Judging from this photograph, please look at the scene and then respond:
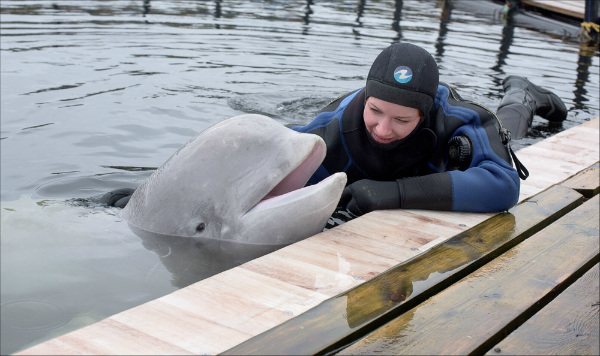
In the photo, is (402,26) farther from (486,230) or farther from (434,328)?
(434,328)

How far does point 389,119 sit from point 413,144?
312 mm

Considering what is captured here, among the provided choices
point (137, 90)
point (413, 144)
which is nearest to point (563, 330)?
point (413, 144)

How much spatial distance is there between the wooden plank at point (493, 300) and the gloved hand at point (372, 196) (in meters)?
0.73

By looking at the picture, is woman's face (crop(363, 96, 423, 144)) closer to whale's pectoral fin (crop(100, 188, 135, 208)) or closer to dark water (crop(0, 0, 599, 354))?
dark water (crop(0, 0, 599, 354))

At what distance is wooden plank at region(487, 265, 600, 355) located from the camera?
206 centimetres

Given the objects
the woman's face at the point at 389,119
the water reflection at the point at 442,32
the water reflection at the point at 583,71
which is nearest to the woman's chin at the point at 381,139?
the woman's face at the point at 389,119

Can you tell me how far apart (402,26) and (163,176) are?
38.4ft

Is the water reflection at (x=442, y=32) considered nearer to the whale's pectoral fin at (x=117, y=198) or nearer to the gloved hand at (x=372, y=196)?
the gloved hand at (x=372, y=196)

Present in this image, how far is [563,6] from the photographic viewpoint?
15531mm

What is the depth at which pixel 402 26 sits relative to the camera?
545 inches

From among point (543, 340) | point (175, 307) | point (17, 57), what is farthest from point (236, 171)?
point (17, 57)

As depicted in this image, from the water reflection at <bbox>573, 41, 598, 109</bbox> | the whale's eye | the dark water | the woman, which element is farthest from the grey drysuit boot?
the whale's eye

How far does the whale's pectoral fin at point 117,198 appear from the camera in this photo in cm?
364

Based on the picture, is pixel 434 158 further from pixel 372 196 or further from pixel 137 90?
pixel 137 90
